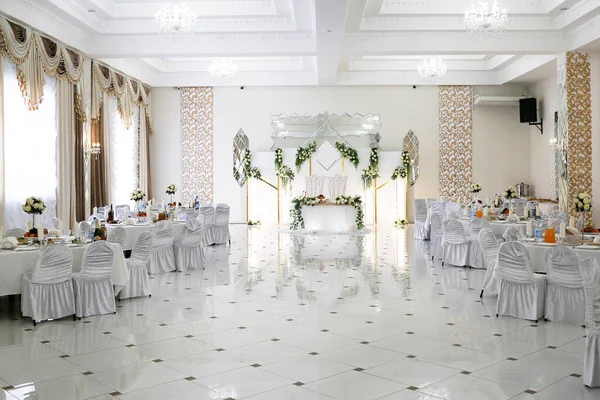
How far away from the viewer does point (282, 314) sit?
6.94m

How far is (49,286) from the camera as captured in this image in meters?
6.59

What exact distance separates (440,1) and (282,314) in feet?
26.4

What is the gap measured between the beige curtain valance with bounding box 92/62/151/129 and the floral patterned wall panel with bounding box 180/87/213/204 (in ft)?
4.31

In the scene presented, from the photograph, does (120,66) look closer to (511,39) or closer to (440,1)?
(440,1)

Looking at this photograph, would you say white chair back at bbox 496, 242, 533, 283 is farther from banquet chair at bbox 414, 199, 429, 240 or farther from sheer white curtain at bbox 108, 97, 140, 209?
sheer white curtain at bbox 108, 97, 140, 209

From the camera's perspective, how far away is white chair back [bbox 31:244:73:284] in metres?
6.47

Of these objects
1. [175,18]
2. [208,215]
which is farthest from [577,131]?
[175,18]

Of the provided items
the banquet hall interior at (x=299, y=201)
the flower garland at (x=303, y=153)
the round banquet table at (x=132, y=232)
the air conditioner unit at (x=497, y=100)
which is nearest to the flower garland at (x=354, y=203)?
the banquet hall interior at (x=299, y=201)

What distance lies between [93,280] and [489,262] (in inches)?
194

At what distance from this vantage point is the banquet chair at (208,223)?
13.3 m

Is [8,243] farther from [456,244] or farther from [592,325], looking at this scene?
[456,244]

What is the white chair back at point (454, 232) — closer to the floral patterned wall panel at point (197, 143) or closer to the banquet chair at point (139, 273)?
the banquet chair at point (139, 273)

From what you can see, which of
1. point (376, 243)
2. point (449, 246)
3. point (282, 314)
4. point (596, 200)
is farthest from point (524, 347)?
point (596, 200)

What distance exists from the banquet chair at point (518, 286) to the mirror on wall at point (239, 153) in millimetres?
12713
